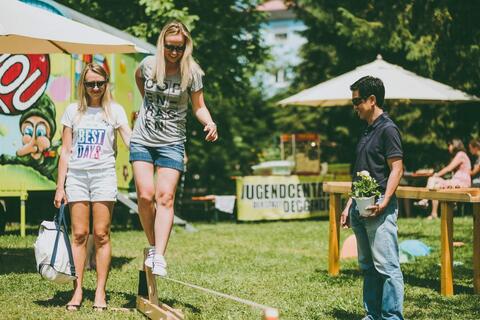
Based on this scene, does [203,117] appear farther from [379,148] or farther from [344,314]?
[344,314]

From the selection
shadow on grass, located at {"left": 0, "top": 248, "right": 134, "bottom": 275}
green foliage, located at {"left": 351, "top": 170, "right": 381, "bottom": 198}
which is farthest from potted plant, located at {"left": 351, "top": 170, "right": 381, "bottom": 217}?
shadow on grass, located at {"left": 0, "top": 248, "right": 134, "bottom": 275}

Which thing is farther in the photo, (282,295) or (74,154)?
(282,295)

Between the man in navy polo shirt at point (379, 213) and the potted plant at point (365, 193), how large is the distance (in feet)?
0.14

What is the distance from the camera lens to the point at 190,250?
10859 mm

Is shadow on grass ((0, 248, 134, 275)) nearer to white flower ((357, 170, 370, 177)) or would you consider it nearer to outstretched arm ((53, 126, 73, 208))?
outstretched arm ((53, 126, 73, 208))

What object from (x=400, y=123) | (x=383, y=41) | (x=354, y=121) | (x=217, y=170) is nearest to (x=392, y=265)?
(x=383, y=41)

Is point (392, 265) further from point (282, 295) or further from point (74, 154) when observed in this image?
point (74, 154)

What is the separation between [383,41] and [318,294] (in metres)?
16.5

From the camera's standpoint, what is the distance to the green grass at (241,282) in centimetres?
621

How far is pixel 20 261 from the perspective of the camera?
9.17m

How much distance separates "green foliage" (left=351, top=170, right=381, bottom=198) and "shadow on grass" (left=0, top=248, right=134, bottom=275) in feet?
14.1

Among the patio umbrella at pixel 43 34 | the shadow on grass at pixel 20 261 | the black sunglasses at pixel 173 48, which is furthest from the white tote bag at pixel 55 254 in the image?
the shadow on grass at pixel 20 261

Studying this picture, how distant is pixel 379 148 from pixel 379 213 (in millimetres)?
443

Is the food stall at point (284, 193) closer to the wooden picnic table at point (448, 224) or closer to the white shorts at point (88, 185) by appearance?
the wooden picnic table at point (448, 224)
